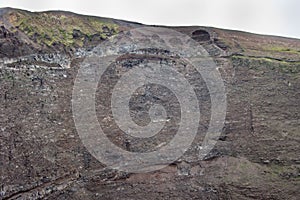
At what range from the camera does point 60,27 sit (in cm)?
2705

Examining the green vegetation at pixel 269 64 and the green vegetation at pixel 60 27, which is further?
the green vegetation at pixel 269 64

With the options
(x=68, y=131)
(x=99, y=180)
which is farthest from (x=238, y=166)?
(x=68, y=131)

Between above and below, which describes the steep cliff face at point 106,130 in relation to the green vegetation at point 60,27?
below

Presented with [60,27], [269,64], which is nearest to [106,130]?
[60,27]

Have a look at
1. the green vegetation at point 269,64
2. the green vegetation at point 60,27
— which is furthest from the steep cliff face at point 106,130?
the green vegetation at point 269,64

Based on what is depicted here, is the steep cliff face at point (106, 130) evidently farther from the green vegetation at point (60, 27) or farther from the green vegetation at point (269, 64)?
the green vegetation at point (269, 64)

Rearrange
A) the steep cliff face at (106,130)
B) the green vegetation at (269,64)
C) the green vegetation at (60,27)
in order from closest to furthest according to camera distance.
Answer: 1. the steep cliff face at (106,130)
2. the green vegetation at (60,27)
3. the green vegetation at (269,64)

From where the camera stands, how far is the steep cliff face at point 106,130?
1992 centimetres

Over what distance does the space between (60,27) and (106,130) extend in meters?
7.66

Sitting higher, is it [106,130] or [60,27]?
[60,27]

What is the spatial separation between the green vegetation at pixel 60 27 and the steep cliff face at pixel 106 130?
0.07 m

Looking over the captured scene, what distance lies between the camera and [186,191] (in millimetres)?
20562

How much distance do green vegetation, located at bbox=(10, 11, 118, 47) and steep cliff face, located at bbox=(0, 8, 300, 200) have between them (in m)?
0.07

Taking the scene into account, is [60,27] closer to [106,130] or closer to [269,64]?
[106,130]
